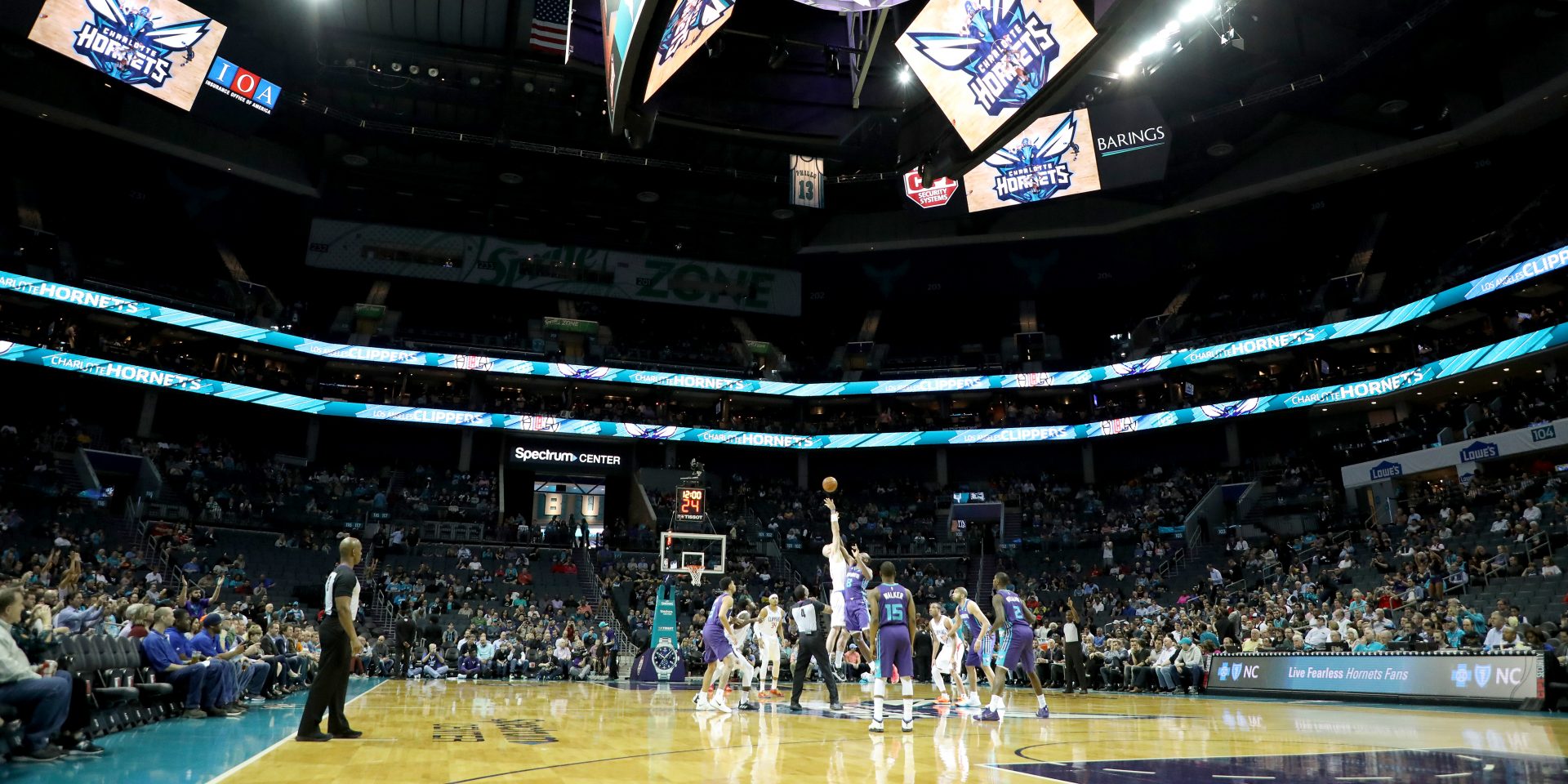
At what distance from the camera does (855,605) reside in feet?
41.7

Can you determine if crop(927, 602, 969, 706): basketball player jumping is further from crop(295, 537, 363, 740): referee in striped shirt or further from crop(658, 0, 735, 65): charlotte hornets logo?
crop(658, 0, 735, 65): charlotte hornets logo

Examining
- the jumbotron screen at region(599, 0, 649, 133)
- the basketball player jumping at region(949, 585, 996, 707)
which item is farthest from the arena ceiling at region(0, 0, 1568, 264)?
the basketball player jumping at region(949, 585, 996, 707)

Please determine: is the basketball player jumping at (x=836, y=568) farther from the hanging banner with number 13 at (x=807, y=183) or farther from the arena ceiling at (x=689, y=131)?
the hanging banner with number 13 at (x=807, y=183)

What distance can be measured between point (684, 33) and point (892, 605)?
6.76 m

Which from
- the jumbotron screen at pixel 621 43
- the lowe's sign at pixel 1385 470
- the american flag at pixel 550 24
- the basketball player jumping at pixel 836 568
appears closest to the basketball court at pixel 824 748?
the basketball player jumping at pixel 836 568

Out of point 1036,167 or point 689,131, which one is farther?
point 1036,167

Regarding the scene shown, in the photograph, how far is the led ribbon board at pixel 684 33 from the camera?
353 inches

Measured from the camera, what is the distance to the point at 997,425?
153 feet

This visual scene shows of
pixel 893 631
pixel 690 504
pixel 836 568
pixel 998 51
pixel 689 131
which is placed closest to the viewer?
pixel 998 51

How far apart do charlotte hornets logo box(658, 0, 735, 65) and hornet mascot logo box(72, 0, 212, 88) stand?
85.4ft

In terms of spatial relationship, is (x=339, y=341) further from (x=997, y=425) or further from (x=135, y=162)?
(x=997, y=425)

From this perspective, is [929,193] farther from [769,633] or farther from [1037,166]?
[769,633]

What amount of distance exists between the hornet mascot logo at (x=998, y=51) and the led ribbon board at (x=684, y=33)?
8.34ft

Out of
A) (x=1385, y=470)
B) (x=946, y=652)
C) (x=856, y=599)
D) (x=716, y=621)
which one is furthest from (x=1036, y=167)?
(x=1385, y=470)
